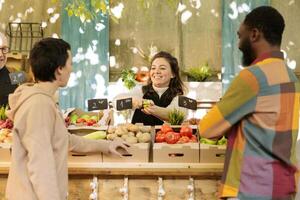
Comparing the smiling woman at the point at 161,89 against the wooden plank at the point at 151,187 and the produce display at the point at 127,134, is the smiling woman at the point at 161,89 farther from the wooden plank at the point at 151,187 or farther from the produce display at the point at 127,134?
the wooden plank at the point at 151,187

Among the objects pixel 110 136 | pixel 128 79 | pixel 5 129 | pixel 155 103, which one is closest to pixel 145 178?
pixel 110 136

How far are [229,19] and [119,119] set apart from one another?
289 cm

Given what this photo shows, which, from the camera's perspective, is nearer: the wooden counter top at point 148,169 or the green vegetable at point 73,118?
the wooden counter top at point 148,169

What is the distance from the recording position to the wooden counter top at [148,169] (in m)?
2.12

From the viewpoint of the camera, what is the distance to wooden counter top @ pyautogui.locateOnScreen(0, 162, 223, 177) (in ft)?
6.95

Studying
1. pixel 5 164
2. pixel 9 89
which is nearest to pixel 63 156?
pixel 5 164

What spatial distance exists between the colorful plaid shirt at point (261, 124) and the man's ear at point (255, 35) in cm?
8

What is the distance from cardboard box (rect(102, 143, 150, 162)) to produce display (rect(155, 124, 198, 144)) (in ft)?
0.50

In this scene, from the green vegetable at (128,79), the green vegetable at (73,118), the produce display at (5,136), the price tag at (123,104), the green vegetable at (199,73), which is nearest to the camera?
the produce display at (5,136)

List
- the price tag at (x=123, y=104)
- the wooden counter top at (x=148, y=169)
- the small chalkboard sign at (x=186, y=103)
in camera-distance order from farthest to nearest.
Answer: the small chalkboard sign at (x=186, y=103)
the price tag at (x=123, y=104)
the wooden counter top at (x=148, y=169)

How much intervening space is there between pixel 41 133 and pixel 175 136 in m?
0.81

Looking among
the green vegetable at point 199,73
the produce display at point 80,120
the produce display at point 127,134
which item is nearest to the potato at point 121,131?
the produce display at point 127,134

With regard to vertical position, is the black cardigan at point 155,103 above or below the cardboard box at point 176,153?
above

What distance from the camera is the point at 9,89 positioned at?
11.9ft
